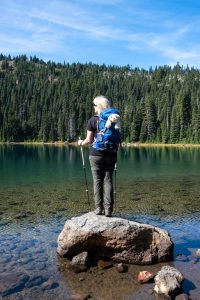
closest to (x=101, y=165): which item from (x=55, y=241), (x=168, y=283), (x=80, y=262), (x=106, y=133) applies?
(x=106, y=133)

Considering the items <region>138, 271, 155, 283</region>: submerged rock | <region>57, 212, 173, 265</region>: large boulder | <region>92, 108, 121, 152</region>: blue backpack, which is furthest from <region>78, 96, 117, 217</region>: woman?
<region>138, 271, 155, 283</region>: submerged rock

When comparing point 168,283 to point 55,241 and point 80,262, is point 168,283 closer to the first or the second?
point 80,262

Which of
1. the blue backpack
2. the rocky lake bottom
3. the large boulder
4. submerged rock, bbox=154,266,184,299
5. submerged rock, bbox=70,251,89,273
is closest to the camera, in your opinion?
submerged rock, bbox=154,266,184,299

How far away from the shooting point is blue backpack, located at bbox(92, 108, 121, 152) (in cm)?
1271

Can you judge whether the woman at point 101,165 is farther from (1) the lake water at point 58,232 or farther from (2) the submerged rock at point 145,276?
(2) the submerged rock at point 145,276

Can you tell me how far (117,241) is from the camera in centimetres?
1225

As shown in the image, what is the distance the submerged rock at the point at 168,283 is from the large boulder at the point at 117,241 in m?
1.99

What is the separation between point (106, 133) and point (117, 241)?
3.38 m

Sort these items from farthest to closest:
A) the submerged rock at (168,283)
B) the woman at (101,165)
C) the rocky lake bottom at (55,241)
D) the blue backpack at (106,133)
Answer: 1. the woman at (101,165)
2. the blue backpack at (106,133)
3. the rocky lake bottom at (55,241)
4. the submerged rock at (168,283)

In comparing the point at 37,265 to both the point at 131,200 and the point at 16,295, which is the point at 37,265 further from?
the point at 131,200

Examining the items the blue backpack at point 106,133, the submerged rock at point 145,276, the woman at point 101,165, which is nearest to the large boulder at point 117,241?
the woman at point 101,165

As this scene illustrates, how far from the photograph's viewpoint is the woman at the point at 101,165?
13.0 m

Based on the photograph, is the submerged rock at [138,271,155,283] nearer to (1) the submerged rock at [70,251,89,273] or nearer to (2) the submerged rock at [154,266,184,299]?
(2) the submerged rock at [154,266,184,299]

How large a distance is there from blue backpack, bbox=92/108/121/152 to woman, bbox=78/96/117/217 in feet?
0.55
